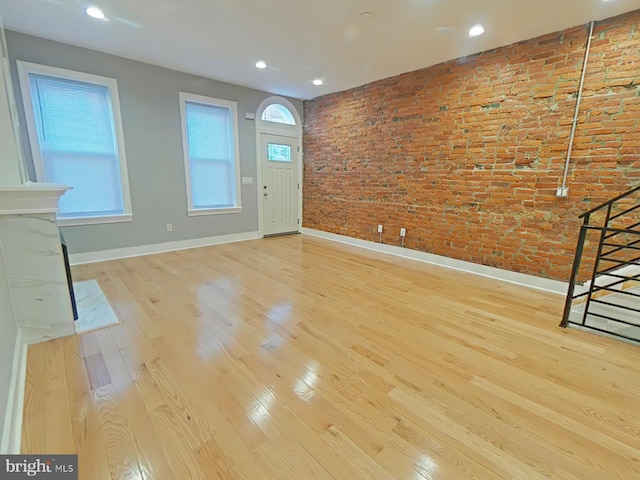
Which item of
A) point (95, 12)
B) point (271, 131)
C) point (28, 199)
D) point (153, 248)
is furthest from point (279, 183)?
point (28, 199)

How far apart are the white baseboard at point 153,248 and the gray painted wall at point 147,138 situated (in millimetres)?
66

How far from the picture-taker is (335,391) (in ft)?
5.21

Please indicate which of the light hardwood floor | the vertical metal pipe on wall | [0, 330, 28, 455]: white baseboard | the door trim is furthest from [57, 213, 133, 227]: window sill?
the vertical metal pipe on wall

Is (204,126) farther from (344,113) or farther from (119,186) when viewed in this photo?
(344,113)

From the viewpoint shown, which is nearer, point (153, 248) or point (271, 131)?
point (153, 248)

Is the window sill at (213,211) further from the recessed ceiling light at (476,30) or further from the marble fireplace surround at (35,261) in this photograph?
the recessed ceiling light at (476,30)

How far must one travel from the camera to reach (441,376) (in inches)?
67.9

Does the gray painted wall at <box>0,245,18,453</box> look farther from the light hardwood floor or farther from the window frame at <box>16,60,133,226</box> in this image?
the window frame at <box>16,60,133,226</box>

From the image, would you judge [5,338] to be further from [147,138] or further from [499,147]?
[499,147]

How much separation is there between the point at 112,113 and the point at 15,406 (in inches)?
142

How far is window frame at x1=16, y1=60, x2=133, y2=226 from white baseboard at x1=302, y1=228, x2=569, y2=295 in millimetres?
3454

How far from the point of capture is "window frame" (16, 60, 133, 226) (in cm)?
310

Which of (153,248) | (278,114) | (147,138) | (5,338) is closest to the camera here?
(5,338)

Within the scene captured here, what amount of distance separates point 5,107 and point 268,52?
254cm
